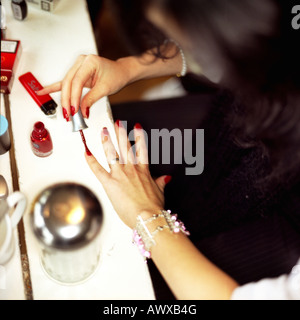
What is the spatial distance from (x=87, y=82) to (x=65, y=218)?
1.47ft

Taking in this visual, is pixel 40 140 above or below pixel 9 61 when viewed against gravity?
below

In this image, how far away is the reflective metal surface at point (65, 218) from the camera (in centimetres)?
50

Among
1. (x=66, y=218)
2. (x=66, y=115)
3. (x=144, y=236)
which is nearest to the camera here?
(x=66, y=218)

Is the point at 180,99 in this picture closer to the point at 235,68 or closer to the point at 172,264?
the point at 235,68

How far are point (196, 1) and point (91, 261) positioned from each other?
50 cm

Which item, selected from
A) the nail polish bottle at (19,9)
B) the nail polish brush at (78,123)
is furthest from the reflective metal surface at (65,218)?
the nail polish bottle at (19,9)

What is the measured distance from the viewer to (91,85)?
0.86 metres

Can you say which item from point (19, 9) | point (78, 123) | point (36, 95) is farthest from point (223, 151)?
point (19, 9)

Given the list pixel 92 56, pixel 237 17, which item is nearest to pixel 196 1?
pixel 237 17

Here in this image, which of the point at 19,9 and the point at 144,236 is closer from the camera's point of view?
the point at 144,236

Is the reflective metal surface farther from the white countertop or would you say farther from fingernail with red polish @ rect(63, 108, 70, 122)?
fingernail with red polish @ rect(63, 108, 70, 122)

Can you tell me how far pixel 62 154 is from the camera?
77 centimetres

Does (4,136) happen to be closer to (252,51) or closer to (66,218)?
(66,218)

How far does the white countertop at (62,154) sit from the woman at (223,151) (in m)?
0.03
